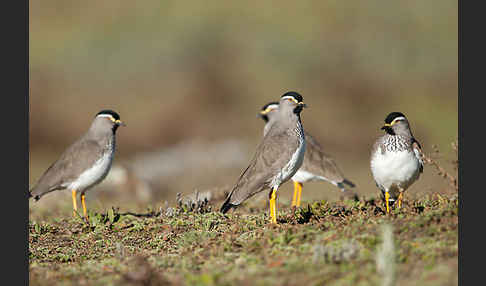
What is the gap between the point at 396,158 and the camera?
31.3 feet

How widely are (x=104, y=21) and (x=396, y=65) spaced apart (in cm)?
1561

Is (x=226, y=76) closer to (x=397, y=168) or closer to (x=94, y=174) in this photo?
(x=94, y=174)

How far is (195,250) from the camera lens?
7.79 m

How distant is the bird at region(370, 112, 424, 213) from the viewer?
9547 mm

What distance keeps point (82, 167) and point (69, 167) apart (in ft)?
1.06

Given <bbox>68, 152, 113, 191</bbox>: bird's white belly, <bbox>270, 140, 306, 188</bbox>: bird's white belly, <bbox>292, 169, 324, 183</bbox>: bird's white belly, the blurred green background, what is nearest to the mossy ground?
<bbox>270, 140, 306, 188</bbox>: bird's white belly

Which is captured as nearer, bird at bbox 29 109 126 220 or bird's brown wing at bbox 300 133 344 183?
bird at bbox 29 109 126 220

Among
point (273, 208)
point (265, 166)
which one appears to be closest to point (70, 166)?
point (265, 166)

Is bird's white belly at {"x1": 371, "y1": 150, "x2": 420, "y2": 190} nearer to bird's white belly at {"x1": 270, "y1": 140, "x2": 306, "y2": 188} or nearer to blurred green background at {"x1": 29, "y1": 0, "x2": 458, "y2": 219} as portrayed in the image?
bird's white belly at {"x1": 270, "y1": 140, "x2": 306, "y2": 188}

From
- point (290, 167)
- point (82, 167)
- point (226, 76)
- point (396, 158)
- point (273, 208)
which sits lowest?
point (273, 208)

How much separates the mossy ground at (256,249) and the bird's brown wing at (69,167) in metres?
1.85

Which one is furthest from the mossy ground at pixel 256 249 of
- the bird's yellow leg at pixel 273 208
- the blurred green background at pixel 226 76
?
the blurred green background at pixel 226 76

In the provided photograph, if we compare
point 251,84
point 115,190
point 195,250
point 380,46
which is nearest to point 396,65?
point 380,46

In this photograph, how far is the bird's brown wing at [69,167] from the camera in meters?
11.6
